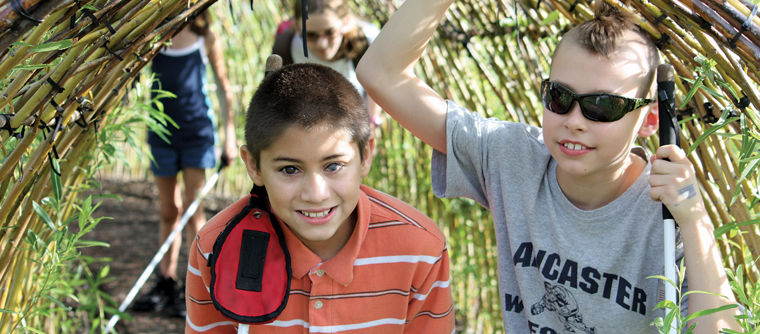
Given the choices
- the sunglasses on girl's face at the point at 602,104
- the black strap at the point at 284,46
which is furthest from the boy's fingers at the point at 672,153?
the black strap at the point at 284,46

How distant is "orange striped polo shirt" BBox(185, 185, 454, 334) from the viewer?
1.52m

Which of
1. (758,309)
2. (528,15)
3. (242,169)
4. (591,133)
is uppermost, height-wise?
(242,169)

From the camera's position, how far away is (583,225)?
4.89 feet

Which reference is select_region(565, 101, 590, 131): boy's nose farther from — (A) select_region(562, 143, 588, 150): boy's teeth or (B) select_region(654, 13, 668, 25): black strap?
(B) select_region(654, 13, 668, 25): black strap

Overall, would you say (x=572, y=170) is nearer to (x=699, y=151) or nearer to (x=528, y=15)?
(x=699, y=151)

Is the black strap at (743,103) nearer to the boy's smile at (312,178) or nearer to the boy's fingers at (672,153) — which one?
the boy's fingers at (672,153)

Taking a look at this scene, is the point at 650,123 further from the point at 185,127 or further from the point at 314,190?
the point at 185,127

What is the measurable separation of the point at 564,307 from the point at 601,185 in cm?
33

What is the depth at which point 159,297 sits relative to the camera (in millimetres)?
3635

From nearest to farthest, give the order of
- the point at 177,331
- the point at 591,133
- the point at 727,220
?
the point at 591,133
the point at 727,220
the point at 177,331

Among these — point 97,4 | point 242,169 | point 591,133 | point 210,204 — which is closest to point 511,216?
point 591,133

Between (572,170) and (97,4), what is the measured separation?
42.3 inches

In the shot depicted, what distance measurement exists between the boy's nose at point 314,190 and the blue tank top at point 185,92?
7.23 feet

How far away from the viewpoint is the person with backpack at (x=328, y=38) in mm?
2789
